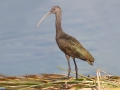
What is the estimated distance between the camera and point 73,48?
5457 mm

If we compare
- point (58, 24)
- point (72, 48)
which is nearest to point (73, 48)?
point (72, 48)

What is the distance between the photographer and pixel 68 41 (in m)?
5.54

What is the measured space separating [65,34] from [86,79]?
3.88 ft

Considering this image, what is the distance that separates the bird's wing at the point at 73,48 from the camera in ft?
17.6

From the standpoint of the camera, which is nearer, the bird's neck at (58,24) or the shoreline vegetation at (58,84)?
the shoreline vegetation at (58,84)

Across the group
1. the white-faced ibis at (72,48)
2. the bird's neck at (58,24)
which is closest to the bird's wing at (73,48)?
the white-faced ibis at (72,48)

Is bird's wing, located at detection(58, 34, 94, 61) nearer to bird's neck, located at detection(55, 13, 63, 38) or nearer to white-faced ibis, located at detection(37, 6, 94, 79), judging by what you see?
white-faced ibis, located at detection(37, 6, 94, 79)

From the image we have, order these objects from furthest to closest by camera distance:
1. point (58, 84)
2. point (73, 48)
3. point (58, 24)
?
point (58, 24) < point (73, 48) < point (58, 84)

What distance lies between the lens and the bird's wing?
5.37m

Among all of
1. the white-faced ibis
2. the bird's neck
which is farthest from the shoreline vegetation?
the bird's neck

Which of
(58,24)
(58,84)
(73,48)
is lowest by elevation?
(58,84)

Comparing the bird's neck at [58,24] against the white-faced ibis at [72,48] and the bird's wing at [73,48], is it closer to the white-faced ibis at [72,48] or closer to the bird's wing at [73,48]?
the white-faced ibis at [72,48]

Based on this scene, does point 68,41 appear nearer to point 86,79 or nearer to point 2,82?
point 86,79

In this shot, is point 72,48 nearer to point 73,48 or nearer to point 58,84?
point 73,48
